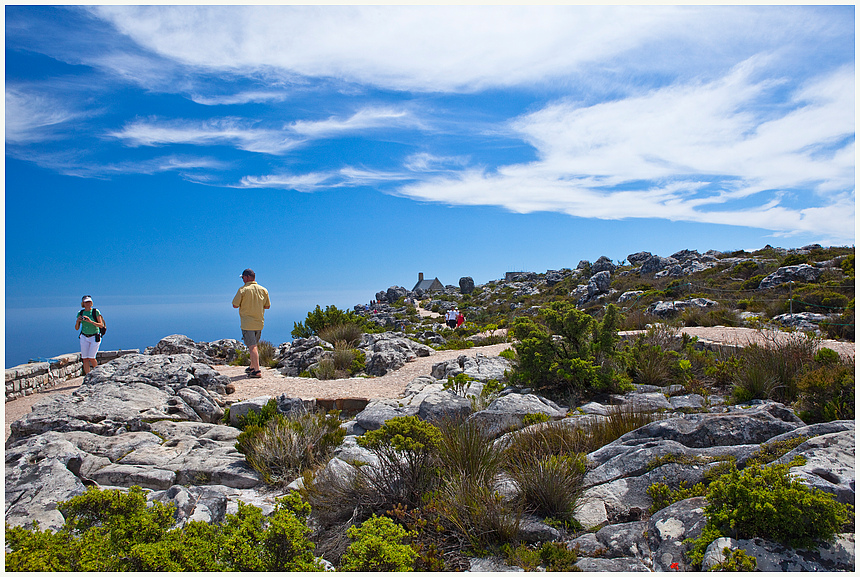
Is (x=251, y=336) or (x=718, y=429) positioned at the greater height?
(x=251, y=336)

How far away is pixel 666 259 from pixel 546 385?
40.9 metres

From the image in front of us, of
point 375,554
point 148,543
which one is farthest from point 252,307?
point 375,554

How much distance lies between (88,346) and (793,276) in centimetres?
3063

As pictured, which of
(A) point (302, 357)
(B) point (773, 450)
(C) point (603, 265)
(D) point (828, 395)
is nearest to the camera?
(B) point (773, 450)

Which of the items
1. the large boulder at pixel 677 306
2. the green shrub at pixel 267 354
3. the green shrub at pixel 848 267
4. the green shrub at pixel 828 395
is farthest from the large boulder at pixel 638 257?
the green shrub at pixel 828 395

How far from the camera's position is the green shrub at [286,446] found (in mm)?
5199

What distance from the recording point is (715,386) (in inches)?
298

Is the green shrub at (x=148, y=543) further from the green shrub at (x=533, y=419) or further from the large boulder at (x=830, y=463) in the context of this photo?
the large boulder at (x=830, y=463)

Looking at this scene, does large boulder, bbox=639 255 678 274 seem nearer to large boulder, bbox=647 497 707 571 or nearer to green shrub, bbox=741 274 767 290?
green shrub, bbox=741 274 767 290

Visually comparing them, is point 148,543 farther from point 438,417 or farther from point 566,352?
point 566,352

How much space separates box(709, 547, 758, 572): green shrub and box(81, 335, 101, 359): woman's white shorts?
516 inches

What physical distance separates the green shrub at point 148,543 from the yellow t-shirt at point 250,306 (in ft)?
25.8

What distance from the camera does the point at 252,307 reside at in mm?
10688

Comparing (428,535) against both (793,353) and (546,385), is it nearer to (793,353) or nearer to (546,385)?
(546,385)
